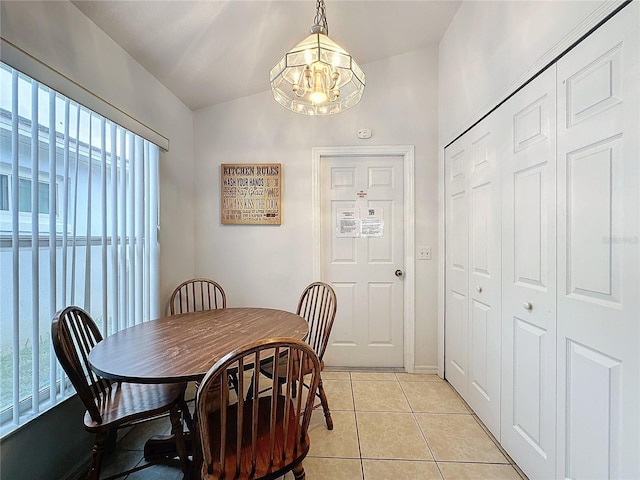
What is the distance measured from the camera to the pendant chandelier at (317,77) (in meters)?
1.36

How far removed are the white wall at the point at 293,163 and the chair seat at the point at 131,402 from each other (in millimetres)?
1311

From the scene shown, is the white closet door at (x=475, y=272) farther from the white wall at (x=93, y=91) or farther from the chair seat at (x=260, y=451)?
the white wall at (x=93, y=91)

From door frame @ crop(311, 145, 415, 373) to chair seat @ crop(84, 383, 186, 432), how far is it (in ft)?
5.01

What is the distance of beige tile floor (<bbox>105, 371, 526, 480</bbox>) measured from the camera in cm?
156

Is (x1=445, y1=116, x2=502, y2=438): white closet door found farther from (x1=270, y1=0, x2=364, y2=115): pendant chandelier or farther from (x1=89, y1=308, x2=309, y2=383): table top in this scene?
(x1=89, y1=308, x2=309, y2=383): table top

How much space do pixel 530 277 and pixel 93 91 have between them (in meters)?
2.50

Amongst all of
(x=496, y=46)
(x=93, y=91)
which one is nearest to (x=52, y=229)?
(x=93, y=91)

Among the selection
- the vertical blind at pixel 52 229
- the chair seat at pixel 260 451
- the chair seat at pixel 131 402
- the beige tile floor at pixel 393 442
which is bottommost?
the beige tile floor at pixel 393 442

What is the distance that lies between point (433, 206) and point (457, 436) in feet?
5.69

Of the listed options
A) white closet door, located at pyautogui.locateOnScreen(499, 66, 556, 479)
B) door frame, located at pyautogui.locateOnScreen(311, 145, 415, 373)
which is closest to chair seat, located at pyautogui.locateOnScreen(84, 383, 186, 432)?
door frame, located at pyautogui.locateOnScreen(311, 145, 415, 373)

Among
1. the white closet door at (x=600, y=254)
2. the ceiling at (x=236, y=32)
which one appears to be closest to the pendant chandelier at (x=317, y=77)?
the ceiling at (x=236, y=32)

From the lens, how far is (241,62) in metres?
2.28

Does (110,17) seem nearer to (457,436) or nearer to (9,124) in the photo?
(9,124)

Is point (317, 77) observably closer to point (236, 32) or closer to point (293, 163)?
point (236, 32)
